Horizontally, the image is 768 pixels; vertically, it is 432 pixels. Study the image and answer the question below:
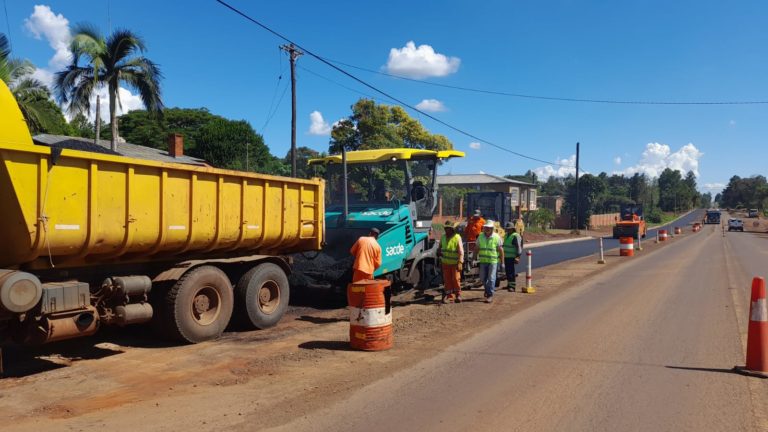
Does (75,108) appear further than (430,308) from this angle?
Yes

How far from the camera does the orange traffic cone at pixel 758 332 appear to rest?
5.62 m

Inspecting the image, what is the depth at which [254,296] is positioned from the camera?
26.4ft

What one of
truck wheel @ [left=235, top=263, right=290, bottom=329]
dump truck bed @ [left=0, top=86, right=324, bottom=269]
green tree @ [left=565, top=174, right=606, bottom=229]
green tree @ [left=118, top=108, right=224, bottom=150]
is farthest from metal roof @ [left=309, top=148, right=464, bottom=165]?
green tree @ [left=565, top=174, right=606, bottom=229]

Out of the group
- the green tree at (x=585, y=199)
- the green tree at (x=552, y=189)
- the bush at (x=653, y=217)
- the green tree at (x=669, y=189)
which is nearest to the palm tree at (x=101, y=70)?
the green tree at (x=585, y=199)

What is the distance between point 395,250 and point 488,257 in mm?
1938

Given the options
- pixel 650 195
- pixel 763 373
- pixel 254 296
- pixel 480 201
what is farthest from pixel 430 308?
pixel 650 195

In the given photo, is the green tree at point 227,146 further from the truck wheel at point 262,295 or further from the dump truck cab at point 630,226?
the truck wheel at point 262,295

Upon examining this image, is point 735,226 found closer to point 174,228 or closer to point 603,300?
point 603,300

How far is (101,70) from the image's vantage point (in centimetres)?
1980

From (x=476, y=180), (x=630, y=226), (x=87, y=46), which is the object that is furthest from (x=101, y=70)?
(x=476, y=180)

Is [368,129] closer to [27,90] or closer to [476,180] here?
[27,90]

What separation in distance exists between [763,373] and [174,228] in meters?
6.71

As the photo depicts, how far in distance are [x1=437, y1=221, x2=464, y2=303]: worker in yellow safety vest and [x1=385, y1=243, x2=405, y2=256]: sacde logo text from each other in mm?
843

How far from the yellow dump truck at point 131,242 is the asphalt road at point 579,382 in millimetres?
3020
